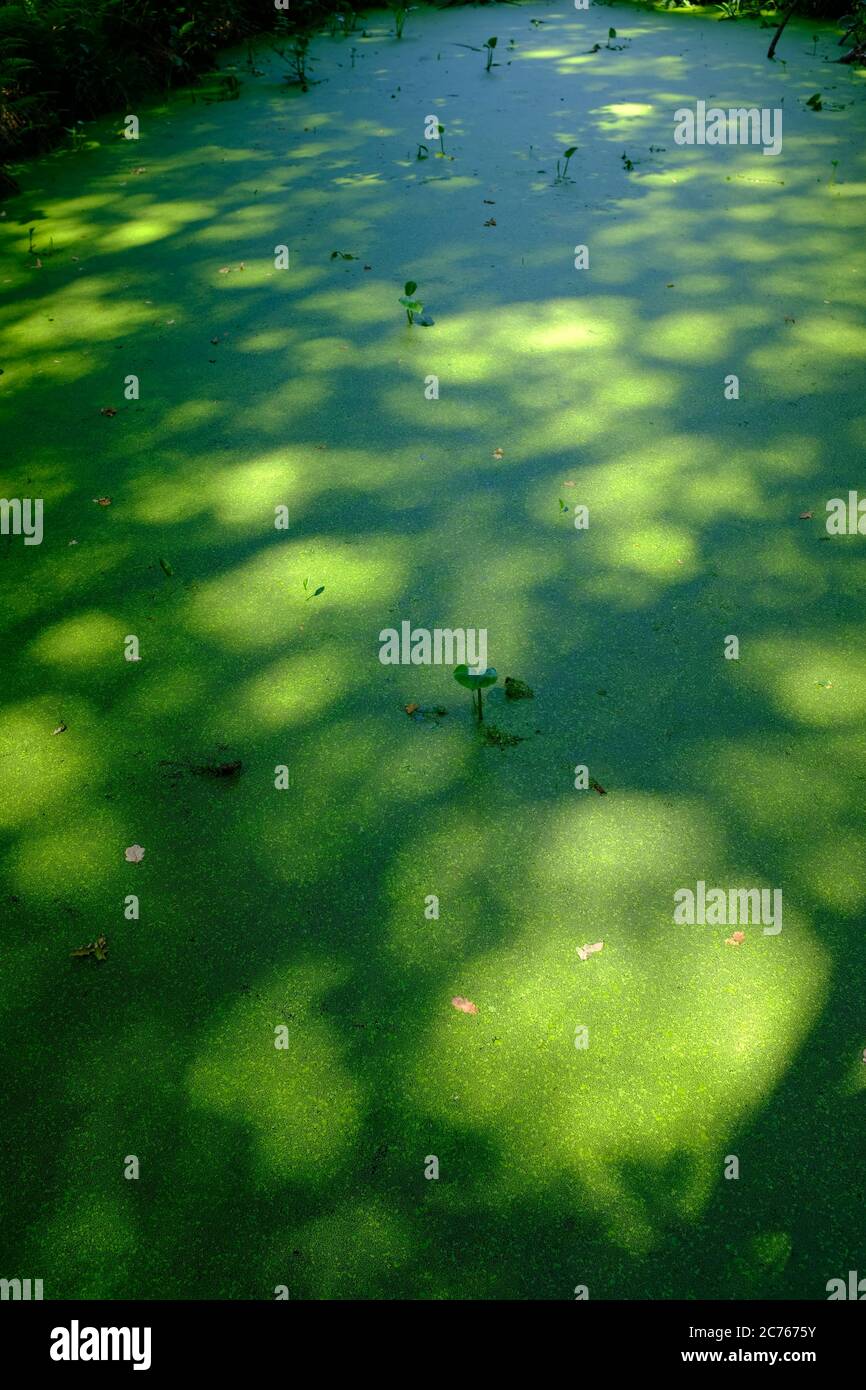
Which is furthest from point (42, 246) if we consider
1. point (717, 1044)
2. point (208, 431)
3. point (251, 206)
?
point (717, 1044)

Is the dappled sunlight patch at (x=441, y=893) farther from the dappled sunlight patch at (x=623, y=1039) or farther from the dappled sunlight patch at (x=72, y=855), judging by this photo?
the dappled sunlight patch at (x=72, y=855)

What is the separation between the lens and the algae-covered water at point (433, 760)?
1.29 meters

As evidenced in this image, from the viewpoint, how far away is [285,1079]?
4.64ft

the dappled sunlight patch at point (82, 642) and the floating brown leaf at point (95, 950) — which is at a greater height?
the dappled sunlight patch at point (82, 642)

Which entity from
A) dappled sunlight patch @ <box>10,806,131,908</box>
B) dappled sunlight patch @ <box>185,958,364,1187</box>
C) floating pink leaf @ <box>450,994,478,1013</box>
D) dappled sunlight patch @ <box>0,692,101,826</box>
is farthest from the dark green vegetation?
floating pink leaf @ <box>450,994,478,1013</box>

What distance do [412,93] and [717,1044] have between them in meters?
5.22

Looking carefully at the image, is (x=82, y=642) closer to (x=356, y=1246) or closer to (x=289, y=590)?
(x=289, y=590)

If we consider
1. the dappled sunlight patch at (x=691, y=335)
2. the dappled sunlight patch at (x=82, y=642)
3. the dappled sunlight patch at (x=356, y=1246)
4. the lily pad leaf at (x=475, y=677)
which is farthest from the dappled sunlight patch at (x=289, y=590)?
the dappled sunlight patch at (x=691, y=335)

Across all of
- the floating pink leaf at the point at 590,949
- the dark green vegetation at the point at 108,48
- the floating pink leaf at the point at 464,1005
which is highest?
the dark green vegetation at the point at 108,48

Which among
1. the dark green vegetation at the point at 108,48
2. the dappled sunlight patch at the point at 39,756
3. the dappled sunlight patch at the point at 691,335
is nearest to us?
the dappled sunlight patch at the point at 39,756

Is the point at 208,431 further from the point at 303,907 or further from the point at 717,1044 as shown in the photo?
the point at 717,1044

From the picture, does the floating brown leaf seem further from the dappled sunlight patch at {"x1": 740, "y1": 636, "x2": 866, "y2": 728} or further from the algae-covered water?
the dappled sunlight patch at {"x1": 740, "y1": 636, "x2": 866, "y2": 728}

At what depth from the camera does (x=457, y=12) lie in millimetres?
6426
